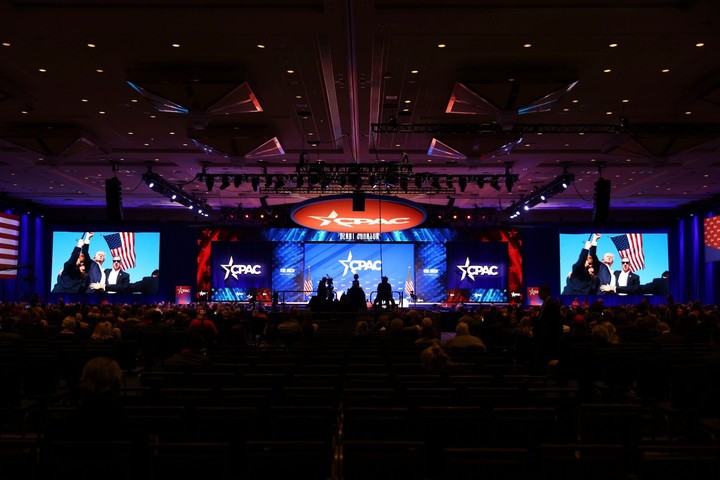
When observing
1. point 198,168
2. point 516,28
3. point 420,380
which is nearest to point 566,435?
point 420,380

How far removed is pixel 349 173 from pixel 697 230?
2092 cm

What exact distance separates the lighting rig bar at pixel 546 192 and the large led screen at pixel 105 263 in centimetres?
1903

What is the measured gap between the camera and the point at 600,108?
49.1ft

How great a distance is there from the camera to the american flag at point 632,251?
107 ft

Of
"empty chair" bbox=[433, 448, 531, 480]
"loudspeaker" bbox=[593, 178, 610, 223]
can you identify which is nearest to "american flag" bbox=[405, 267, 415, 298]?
"loudspeaker" bbox=[593, 178, 610, 223]

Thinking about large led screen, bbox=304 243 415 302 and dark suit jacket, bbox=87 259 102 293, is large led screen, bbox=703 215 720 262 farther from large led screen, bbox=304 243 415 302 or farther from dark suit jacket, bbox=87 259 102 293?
dark suit jacket, bbox=87 259 102 293

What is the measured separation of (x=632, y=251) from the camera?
32.5 m

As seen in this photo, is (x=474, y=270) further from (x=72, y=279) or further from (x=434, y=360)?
(x=434, y=360)

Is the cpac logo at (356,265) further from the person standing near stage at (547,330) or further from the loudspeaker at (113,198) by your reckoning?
the person standing near stage at (547,330)

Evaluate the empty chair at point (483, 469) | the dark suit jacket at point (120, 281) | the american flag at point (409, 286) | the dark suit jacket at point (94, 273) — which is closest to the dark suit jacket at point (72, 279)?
the dark suit jacket at point (94, 273)

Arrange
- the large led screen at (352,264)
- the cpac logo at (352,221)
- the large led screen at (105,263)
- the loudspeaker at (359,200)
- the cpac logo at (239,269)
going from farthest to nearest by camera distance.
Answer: the cpac logo at (239,269)
the large led screen at (352,264)
the large led screen at (105,263)
the cpac logo at (352,221)
the loudspeaker at (359,200)

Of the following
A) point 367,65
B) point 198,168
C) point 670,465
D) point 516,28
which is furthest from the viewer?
point 198,168

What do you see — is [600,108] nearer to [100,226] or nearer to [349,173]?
[349,173]

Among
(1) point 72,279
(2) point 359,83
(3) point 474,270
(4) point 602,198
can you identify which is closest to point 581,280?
(3) point 474,270
